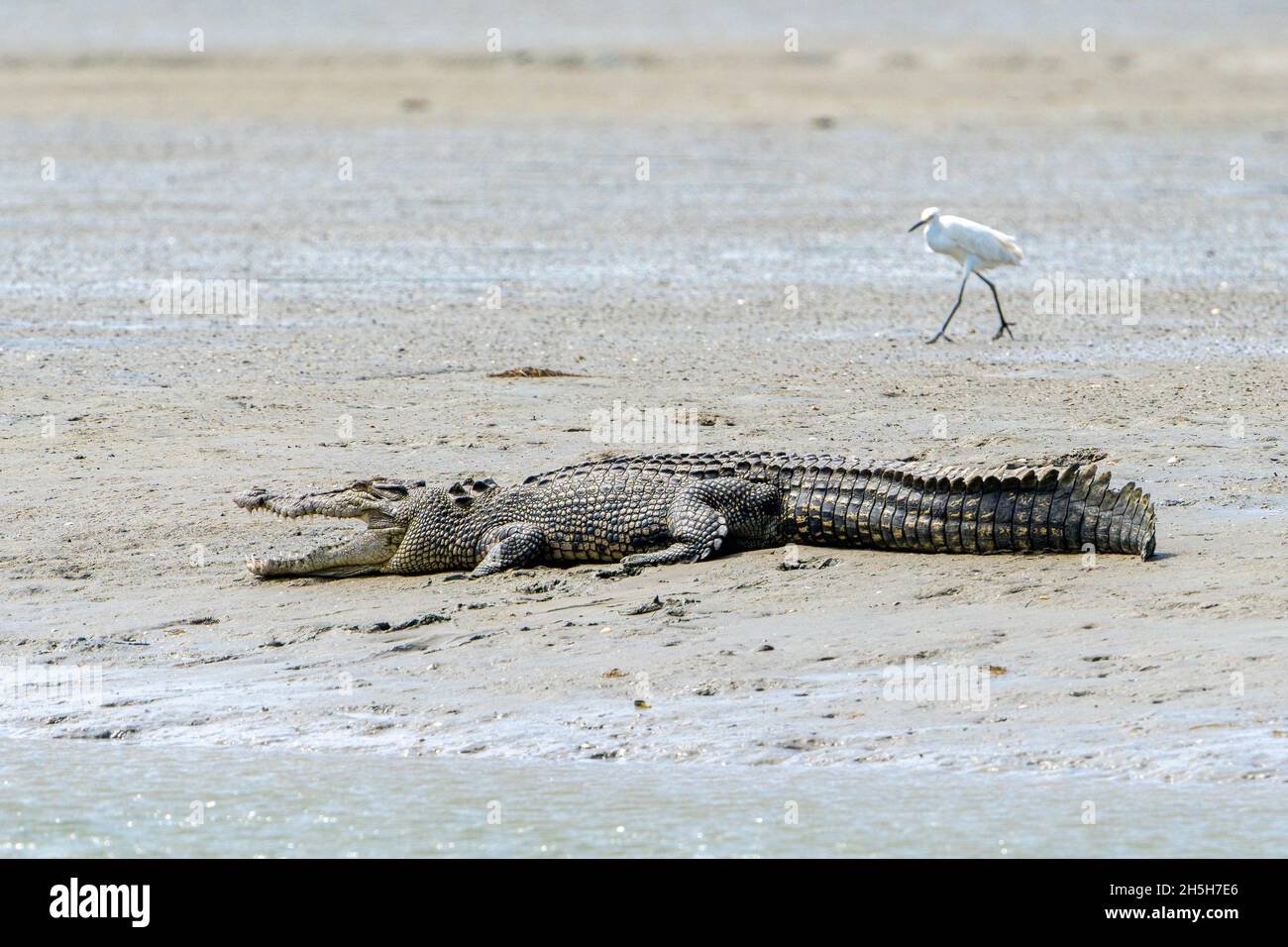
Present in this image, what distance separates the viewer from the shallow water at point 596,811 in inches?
215

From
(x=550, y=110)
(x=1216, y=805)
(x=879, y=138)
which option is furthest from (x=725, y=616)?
(x=550, y=110)

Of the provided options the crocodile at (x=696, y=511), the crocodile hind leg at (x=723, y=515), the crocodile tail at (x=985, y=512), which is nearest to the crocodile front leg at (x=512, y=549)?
the crocodile at (x=696, y=511)

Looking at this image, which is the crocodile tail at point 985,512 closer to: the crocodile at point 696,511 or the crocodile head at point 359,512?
the crocodile at point 696,511

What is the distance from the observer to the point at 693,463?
843cm

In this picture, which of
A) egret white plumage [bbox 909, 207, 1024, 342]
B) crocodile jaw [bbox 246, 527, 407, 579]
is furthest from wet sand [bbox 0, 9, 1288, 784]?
egret white plumage [bbox 909, 207, 1024, 342]

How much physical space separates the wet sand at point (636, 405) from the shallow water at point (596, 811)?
0.51 ft

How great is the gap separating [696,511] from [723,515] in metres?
0.12

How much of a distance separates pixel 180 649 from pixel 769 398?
496 centimetres

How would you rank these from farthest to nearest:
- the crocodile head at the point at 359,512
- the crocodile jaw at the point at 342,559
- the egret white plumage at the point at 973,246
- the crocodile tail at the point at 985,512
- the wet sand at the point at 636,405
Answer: the egret white plumage at the point at 973,246 → the crocodile head at the point at 359,512 → the crocodile jaw at the point at 342,559 → the crocodile tail at the point at 985,512 → the wet sand at the point at 636,405

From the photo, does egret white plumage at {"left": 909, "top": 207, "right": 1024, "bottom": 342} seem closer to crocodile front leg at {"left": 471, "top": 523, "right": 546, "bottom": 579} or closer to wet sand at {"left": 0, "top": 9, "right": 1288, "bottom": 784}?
wet sand at {"left": 0, "top": 9, "right": 1288, "bottom": 784}

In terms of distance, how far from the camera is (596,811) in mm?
5750

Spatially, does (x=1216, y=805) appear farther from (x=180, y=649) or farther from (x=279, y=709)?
(x=180, y=649)

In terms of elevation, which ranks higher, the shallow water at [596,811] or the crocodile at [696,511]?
the crocodile at [696,511]

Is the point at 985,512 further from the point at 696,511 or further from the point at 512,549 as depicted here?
the point at 512,549
